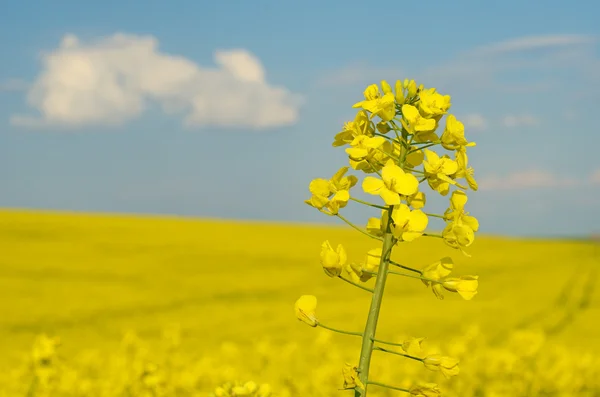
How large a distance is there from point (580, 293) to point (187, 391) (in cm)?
1779

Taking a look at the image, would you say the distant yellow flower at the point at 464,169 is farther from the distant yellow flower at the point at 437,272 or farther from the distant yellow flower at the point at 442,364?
the distant yellow flower at the point at 442,364

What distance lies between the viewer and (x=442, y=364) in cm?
189

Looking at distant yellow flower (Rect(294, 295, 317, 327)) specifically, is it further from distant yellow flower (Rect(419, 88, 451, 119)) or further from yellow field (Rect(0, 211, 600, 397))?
yellow field (Rect(0, 211, 600, 397))

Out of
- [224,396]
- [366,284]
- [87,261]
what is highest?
[366,284]

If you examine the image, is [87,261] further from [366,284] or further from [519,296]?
[366,284]

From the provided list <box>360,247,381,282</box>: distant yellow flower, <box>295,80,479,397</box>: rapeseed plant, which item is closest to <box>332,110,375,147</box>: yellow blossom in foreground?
<box>295,80,479,397</box>: rapeseed plant

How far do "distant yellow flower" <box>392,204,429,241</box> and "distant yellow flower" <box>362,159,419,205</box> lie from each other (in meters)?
0.03

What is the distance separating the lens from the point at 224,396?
2.22m

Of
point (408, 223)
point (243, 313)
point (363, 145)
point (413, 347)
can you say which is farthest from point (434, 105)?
point (243, 313)

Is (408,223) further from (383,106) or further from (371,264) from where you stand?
(383,106)

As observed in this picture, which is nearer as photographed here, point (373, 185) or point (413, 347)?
point (373, 185)

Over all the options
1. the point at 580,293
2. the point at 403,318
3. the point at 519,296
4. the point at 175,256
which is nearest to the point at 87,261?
the point at 175,256

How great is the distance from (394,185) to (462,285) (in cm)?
38

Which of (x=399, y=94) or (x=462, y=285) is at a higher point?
(x=399, y=94)
